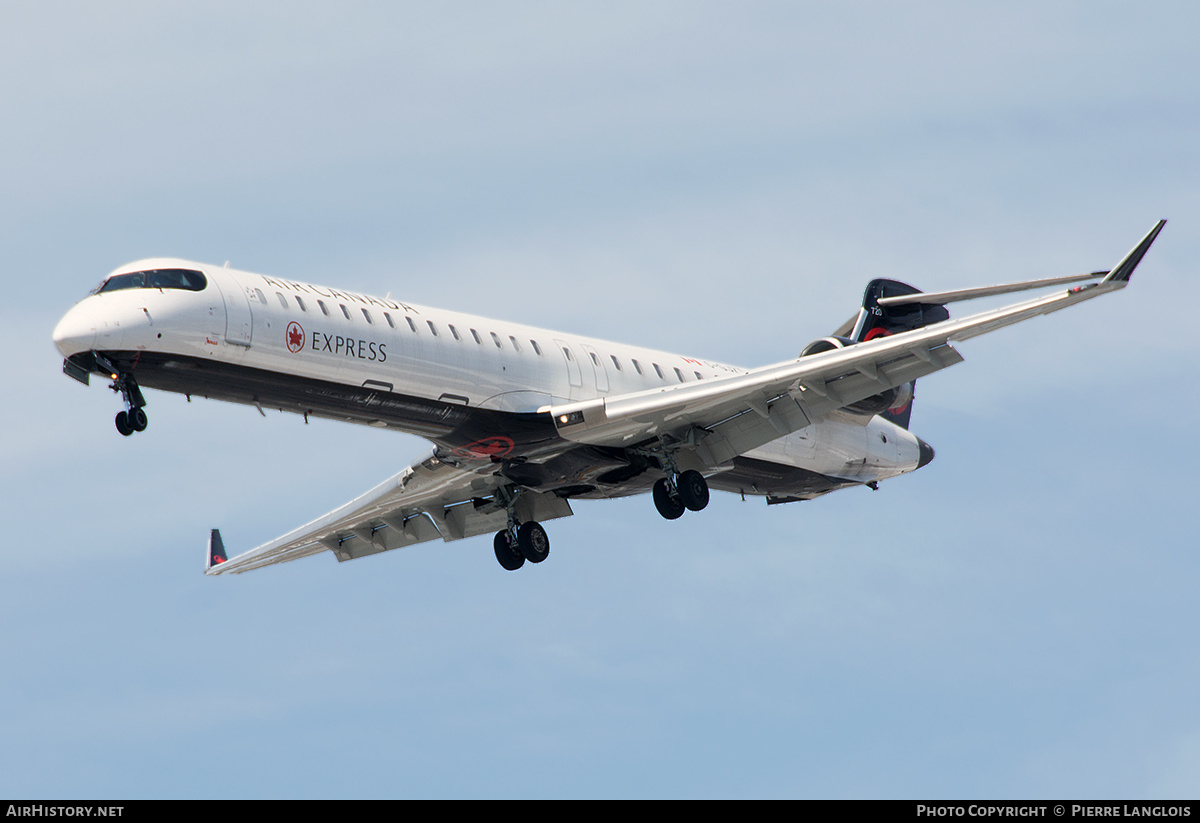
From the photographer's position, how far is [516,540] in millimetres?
38406

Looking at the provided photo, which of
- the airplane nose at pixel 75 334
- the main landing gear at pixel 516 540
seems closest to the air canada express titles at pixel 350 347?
the airplane nose at pixel 75 334

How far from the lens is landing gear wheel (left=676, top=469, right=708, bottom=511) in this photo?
35.8 meters

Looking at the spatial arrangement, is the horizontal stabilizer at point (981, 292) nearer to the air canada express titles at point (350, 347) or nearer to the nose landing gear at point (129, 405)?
the air canada express titles at point (350, 347)

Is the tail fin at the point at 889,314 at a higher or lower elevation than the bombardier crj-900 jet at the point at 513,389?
higher

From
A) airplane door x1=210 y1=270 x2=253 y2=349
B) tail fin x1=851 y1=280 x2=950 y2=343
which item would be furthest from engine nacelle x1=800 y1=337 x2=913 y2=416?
airplane door x1=210 y1=270 x2=253 y2=349

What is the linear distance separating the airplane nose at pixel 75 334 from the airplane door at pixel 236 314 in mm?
2464

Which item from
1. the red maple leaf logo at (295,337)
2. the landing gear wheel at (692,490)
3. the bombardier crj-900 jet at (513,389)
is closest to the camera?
the bombardier crj-900 jet at (513,389)

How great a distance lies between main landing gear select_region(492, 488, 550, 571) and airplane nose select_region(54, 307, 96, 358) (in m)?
11.9

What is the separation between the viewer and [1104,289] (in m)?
29.7

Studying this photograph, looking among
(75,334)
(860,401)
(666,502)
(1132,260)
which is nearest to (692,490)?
(666,502)

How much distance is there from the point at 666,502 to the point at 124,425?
1214 cm

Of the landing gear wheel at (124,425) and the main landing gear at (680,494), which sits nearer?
the landing gear wheel at (124,425)

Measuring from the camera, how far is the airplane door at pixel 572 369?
35.3 m
